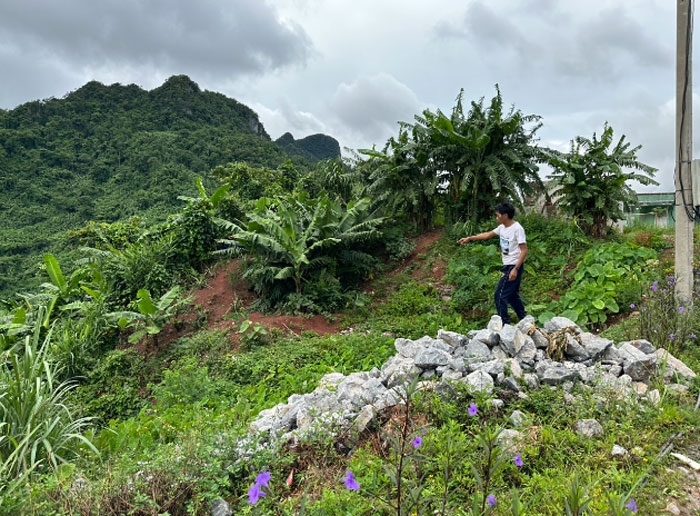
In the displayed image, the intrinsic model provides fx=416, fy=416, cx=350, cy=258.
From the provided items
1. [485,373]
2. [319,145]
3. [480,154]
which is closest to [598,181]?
[480,154]

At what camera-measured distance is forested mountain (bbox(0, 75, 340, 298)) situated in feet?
100.0

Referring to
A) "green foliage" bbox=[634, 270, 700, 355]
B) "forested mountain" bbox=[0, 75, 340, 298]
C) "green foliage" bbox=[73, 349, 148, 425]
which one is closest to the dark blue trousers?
"green foliage" bbox=[634, 270, 700, 355]

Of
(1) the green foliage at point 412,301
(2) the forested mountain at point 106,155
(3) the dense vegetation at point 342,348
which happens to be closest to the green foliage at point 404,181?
(3) the dense vegetation at point 342,348

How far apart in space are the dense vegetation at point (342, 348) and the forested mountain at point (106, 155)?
19.2m

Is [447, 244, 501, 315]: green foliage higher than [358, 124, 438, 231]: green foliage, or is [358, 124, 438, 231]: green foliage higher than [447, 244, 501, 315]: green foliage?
[358, 124, 438, 231]: green foliage

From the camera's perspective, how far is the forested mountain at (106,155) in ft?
100.0

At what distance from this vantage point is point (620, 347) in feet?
11.8

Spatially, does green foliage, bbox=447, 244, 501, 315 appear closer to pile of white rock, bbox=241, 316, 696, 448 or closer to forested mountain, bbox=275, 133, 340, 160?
pile of white rock, bbox=241, 316, 696, 448

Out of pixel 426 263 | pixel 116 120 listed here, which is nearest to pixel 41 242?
pixel 116 120

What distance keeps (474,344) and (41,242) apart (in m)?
32.2

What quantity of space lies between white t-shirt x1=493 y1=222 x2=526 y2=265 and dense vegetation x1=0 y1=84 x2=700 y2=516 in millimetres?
1400

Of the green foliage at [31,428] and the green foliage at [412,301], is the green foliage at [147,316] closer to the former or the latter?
the green foliage at [31,428]

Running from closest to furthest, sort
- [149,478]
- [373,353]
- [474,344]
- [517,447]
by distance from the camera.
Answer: [149,478]
[517,447]
[474,344]
[373,353]

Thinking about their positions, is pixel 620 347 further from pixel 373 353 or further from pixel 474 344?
pixel 373 353
